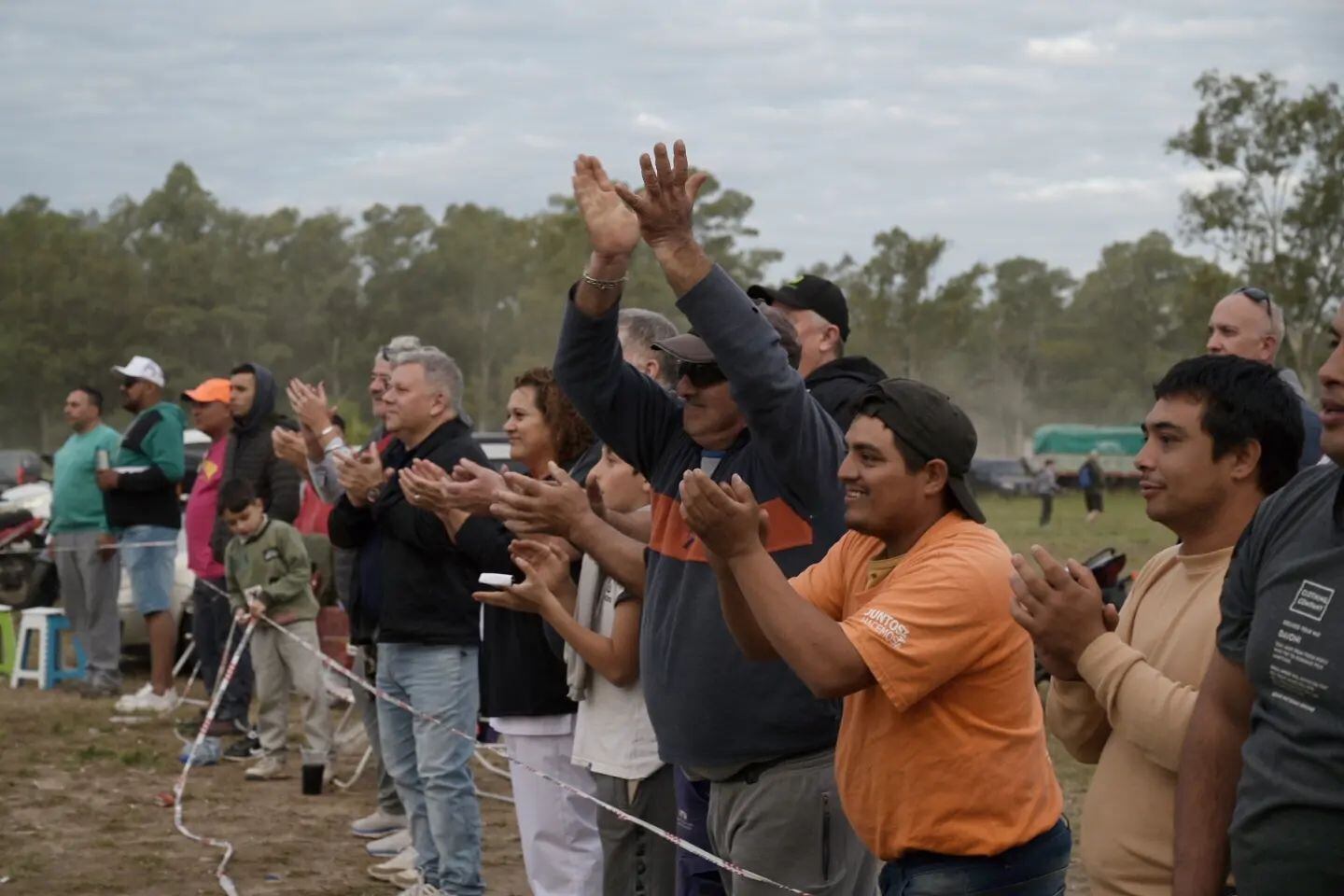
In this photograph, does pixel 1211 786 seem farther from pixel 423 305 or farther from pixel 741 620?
pixel 423 305

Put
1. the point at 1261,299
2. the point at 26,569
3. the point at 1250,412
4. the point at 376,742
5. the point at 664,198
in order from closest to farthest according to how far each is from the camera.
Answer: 1. the point at 1250,412
2. the point at 664,198
3. the point at 1261,299
4. the point at 376,742
5. the point at 26,569

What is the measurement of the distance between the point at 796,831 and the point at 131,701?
8.80 m

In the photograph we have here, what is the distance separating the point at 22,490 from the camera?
663 inches

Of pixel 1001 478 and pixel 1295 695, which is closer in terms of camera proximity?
pixel 1295 695

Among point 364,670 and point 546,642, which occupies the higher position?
point 546,642

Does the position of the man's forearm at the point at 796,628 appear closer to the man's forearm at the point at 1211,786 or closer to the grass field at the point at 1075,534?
the man's forearm at the point at 1211,786

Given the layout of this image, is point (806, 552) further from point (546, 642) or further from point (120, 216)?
point (120, 216)

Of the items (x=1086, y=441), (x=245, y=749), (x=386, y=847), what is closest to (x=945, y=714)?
(x=386, y=847)

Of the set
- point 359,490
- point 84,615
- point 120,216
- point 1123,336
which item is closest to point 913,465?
point 359,490

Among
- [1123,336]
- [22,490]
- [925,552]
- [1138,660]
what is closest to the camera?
[1138,660]

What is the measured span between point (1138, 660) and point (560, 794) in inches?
115

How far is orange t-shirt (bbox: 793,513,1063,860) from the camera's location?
3131 millimetres

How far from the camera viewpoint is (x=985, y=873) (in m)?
3.21

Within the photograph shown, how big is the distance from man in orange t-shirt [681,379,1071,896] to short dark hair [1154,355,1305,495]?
510 mm
